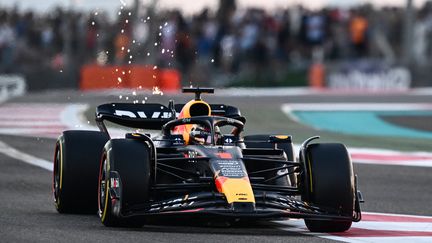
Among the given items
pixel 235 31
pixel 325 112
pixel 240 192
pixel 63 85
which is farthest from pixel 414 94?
pixel 240 192

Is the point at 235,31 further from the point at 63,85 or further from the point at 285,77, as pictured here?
the point at 63,85

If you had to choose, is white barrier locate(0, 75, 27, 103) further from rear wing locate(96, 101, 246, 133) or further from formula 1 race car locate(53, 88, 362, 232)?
formula 1 race car locate(53, 88, 362, 232)

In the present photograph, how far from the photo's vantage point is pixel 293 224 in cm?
1065

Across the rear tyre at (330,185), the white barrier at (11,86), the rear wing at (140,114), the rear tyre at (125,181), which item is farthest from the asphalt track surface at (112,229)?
the white barrier at (11,86)

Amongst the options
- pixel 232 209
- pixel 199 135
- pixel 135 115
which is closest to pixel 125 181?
pixel 232 209

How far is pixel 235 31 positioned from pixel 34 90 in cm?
607

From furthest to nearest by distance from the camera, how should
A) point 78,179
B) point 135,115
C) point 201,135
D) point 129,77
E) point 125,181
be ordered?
point 129,77, point 135,115, point 78,179, point 201,135, point 125,181

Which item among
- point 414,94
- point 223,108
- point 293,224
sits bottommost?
point 414,94

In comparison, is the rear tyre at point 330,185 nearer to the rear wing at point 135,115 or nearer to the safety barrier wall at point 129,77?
the rear wing at point 135,115

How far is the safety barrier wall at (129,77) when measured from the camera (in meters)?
37.1

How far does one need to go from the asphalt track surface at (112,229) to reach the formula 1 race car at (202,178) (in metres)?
0.17

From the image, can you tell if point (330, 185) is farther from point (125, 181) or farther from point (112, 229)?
point (112, 229)

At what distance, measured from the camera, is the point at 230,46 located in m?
36.7

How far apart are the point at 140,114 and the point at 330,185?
2775 mm
